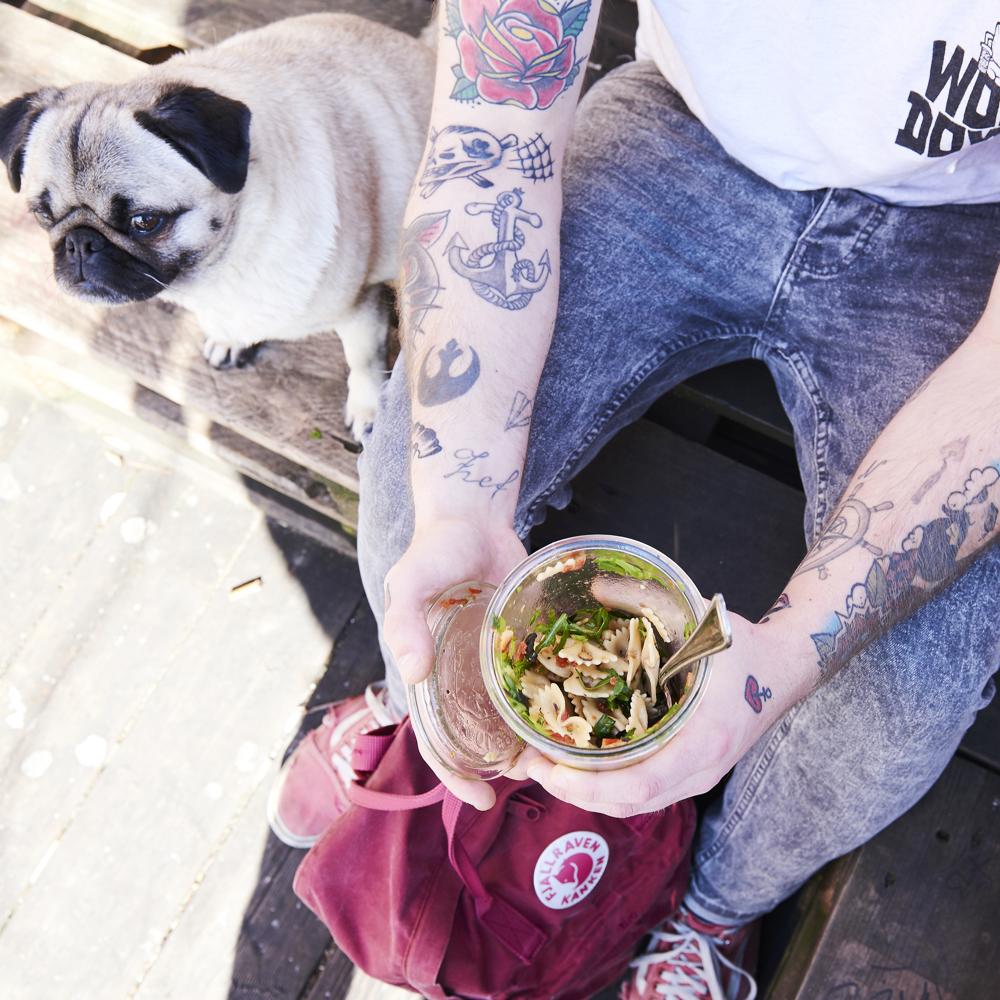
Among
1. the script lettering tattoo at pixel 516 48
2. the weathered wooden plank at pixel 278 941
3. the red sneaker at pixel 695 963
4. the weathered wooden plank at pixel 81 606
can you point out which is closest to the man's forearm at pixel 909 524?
the script lettering tattoo at pixel 516 48

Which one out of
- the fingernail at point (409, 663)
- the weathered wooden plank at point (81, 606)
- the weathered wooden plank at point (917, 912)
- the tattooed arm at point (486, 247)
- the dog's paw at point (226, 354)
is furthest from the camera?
the weathered wooden plank at point (81, 606)

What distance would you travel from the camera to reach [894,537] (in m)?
1.15

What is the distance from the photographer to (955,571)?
3.88ft

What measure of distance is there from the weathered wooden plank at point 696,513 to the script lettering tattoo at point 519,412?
0.58 meters

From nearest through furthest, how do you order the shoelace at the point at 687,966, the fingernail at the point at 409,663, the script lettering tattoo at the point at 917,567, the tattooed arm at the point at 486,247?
the fingernail at the point at 409,663 < the script lettering tattoo at the point at 917,567 < the tattooed arm at the point at 486,247 < the shoelace at the point at 687,966

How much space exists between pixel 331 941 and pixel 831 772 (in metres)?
1.19

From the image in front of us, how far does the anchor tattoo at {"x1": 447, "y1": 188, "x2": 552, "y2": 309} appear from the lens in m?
1.31

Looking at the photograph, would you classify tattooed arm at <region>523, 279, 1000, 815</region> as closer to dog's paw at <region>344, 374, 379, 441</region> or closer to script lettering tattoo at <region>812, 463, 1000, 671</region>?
script lettering tattoo at <region>812, 463, 1000, 671</region>

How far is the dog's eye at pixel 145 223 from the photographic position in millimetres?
1506

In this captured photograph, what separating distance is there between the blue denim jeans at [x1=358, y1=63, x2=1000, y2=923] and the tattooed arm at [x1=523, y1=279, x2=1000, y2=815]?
0.14m

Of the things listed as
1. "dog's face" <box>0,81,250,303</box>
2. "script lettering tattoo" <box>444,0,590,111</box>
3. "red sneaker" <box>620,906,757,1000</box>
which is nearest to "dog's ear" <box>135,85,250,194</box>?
"dog's face" <box>0,81,250,303</box>

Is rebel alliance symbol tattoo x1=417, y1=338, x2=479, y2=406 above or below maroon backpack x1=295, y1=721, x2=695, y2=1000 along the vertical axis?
above

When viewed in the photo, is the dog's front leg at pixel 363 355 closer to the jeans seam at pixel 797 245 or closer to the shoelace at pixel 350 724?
the shoelace at pixel 350 724

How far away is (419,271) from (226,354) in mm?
722
